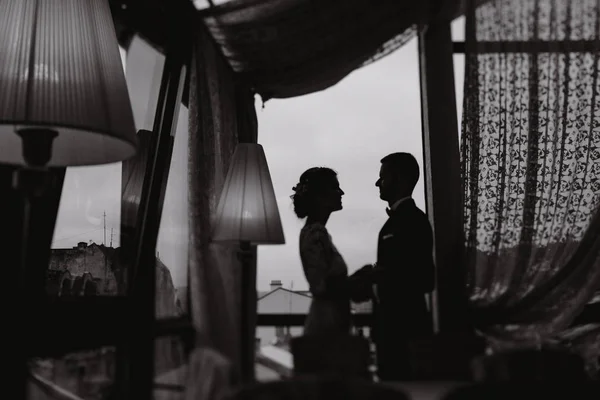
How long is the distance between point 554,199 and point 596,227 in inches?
10.6

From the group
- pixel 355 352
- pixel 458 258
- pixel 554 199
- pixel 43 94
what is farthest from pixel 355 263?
pixel 43 94

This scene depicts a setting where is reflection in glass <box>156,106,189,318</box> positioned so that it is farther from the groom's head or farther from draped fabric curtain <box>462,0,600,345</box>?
draped fabric curtain <box>462,0,600,345</box>

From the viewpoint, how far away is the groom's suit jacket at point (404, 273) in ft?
10.7

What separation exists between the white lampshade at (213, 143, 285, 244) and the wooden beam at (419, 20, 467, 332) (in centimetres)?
104

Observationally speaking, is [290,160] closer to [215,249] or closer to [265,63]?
[265,63]

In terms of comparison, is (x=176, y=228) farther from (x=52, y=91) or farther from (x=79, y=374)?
(x=52, y=91)

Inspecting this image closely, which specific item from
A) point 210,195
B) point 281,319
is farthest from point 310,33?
point 281,319

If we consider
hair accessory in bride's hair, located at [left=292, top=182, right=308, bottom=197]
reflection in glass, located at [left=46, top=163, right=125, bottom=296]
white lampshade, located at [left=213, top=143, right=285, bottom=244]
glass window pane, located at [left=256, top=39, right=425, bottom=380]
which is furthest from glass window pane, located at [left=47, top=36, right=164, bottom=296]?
hair accessory in bride's hair, located at [left=292, top=182, right=308, bottom=197]

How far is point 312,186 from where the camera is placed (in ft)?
11.0

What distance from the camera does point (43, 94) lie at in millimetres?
1358

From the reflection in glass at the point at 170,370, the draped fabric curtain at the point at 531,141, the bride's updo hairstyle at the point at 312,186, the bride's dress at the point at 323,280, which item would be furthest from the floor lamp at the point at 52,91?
the draped fabric curtain at the point at 531,141

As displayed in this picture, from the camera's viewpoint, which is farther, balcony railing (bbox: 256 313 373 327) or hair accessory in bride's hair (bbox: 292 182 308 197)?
balcony railing (bbox: 256 313 373 327)

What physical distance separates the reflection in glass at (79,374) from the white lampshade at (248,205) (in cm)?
88

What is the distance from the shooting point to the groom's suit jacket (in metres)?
3.27
